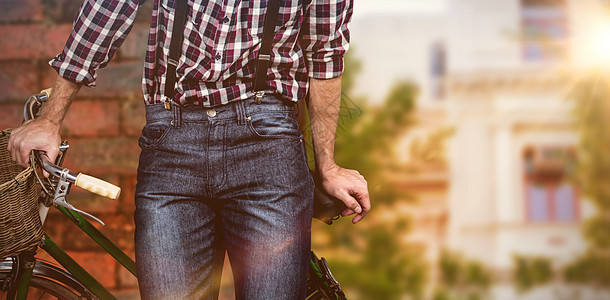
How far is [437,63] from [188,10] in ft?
83.3

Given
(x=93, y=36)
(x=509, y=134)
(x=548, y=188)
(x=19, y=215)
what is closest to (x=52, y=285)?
(x=19, y=215)


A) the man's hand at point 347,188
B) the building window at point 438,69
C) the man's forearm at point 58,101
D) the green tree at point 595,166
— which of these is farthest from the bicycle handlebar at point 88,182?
the building window at point 438,69

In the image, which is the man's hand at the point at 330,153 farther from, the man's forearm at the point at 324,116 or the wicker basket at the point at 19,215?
the wicker basket at the point at 19,215

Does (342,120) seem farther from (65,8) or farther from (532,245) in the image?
(532,245)

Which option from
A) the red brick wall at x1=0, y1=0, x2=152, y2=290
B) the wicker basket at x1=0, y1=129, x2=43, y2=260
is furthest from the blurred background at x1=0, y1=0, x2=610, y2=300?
the wicker basket at x1=0, y1=129, x2=43, y2=260

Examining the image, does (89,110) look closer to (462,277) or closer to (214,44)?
(214,44)

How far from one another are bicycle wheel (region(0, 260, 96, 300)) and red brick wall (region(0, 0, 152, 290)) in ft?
2.63

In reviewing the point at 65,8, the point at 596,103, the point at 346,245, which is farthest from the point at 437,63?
the point at 65,8

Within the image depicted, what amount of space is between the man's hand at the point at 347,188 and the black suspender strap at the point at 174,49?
0.48 m

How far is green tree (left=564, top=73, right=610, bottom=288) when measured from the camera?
945cm

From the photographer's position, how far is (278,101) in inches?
55.7

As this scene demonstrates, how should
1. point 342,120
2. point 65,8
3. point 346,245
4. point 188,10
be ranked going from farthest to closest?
point 346,245 → point 65,8 → point 342,120 → point 188,10

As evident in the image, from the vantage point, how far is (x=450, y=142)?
22.8m

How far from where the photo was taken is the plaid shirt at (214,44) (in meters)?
1.36
